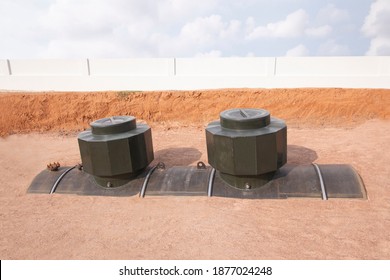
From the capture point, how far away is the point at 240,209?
19.9ft

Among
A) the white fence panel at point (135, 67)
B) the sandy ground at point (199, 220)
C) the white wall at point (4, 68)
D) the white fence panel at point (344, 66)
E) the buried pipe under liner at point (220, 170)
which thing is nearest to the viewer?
the sandy ground at point (199, 220)

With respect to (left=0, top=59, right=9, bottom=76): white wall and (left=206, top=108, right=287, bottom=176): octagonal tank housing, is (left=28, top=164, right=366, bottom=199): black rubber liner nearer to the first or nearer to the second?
(left=206, top=108, right=287, bottom=176): octagonal tank housing

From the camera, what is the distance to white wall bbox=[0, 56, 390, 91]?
1617 cm

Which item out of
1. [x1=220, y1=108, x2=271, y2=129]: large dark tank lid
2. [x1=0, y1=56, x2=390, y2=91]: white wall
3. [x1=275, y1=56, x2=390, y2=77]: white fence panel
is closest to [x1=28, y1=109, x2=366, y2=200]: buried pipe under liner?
[x1=220, y1=108, x2=271, y2=129]: large dark tank lid

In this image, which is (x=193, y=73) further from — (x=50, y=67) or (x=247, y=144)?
(x=247, y=144)

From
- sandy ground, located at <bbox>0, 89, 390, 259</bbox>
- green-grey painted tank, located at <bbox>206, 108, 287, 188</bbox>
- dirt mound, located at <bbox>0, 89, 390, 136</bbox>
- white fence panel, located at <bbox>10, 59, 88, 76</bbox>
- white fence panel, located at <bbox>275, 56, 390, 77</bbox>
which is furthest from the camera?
white fence panel, located at <bbox>10, 59, 88, 76</bbox>

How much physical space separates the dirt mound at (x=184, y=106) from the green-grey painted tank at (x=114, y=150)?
25.9ft

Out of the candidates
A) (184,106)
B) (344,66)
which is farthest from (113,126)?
(344,66)

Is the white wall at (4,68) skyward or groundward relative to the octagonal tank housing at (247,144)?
skyward

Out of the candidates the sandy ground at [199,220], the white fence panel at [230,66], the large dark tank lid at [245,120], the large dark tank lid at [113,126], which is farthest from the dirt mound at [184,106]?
the large dark tank lid at [245,120]

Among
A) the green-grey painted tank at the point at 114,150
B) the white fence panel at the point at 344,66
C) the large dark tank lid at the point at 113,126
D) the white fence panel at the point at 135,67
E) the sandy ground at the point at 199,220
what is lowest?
the sandy ground at the point at 199,220

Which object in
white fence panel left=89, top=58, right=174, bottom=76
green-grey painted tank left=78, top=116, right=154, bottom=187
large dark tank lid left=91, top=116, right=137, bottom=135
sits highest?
white fence panel left=89, top=58, right=174, bottom=76

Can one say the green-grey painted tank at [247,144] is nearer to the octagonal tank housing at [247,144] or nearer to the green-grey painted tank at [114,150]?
the octagonal tank housing at [247,144]

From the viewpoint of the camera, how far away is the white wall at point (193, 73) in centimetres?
1617
